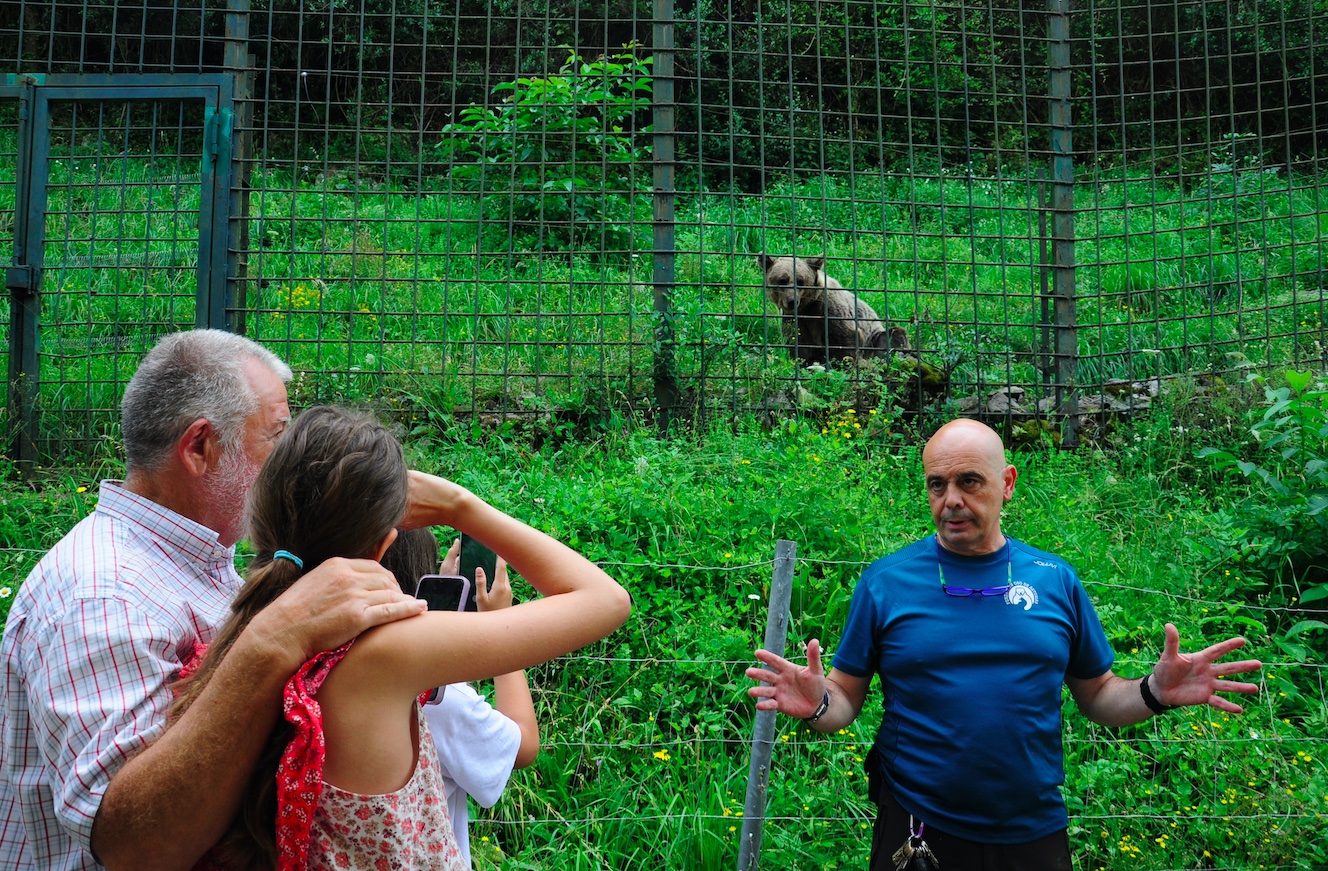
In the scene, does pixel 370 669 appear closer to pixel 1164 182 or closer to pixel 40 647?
pixel 40 647

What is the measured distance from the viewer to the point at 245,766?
1.52 metres

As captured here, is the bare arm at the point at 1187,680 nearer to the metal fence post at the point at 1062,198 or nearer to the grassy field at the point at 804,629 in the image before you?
the grassy field at the point at 804,629

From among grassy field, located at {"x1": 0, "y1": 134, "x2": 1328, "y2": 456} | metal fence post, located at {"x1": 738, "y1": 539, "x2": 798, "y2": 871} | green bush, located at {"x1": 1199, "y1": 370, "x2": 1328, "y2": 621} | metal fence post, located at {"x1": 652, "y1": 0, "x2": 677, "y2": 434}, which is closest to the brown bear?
grassy field, located at {"x1": 0, "y1": 134, "x2": 1328, "y2": 456}

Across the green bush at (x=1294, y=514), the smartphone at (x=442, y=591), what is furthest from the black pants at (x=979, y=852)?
the green bush at (x=1294, y=514)

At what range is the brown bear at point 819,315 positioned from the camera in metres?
7.42

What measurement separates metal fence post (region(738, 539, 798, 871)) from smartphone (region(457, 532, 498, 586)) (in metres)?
1.11

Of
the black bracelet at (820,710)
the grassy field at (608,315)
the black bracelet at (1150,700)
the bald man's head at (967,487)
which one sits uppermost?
the grassy field at (608,315)

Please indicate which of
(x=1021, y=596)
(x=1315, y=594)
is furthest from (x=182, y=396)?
(x=1315, y=594)

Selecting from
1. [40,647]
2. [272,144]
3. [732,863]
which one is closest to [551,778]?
[732,863]

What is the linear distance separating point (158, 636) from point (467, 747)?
2.29 ft

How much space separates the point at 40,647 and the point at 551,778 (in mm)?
2532

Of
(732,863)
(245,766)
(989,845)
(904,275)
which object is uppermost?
(904,275)

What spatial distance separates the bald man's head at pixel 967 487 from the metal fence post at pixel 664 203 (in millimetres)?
3868

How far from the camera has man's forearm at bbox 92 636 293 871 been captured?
150 centimetres
